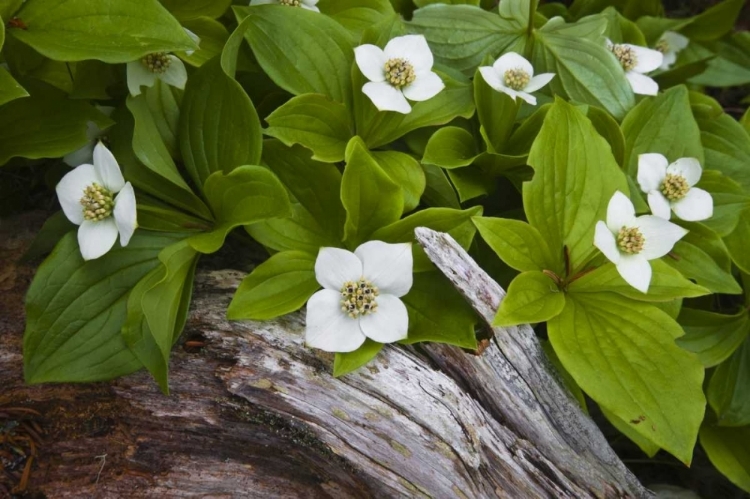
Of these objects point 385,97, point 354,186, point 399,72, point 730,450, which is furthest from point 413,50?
point 730,450

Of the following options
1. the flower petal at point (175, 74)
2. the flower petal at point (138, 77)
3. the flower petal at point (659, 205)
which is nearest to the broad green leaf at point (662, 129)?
the flower petal at point (659, 205)

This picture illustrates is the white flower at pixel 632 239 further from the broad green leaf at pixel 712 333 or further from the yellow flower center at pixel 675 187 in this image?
the broad green leaf at pixel 712 333

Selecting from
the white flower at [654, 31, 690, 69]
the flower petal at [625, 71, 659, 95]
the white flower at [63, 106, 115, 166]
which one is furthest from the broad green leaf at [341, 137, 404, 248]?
the white flower at [654, 31, 690, 69]

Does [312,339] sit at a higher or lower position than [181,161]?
lower

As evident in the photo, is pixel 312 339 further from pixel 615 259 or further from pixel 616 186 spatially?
pixel 616 186

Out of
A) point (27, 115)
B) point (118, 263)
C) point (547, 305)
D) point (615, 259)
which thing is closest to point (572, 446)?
point (547, 305)

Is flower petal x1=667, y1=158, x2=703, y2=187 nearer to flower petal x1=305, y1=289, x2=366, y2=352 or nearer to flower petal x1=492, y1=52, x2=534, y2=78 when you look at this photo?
flower petal x1=492, y1=52, x2=534, y2=78

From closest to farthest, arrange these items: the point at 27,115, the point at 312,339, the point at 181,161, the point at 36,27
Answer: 1. the point at 312,339
2. the point at 36,27
3. the point at 27,115
4. the point at 181,161

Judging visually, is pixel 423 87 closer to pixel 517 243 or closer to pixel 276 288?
pixel 517 243
